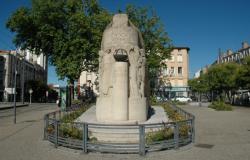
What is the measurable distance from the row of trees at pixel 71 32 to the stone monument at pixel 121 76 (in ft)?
58.0

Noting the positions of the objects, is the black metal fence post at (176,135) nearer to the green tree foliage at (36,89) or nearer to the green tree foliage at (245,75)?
the green tree foliage at (245,75)

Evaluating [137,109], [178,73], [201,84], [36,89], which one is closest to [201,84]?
[201,84]

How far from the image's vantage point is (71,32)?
33938mm

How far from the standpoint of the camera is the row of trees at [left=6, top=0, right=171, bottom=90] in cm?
3225

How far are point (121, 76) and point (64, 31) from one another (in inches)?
987

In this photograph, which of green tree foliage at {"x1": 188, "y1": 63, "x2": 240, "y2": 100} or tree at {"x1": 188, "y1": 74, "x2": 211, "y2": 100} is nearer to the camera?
green tree foliage at {"x1": 188, "y1": 63, "x2": 240, "y2": 100}

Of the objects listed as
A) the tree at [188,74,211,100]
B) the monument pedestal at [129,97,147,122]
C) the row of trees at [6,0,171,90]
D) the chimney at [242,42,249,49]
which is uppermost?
the chimney at [242,42,249,49]

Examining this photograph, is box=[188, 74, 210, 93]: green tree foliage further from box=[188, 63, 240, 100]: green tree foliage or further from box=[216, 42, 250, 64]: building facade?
box=[216, 42, 250, 64]: building facade

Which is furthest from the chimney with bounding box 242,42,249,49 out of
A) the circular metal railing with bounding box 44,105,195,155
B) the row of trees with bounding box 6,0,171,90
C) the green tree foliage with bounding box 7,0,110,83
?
the circular metal railing with bounding box 44,105,195,155

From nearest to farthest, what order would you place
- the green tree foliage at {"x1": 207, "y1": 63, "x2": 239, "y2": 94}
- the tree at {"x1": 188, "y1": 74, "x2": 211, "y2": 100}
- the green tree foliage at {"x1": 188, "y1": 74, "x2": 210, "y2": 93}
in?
the green tree foliage at {"x1": 207, "y1": 63, "x2": 239, "y2": 94}, the tree at {"x1": 188, "y1": 74, "x2": 211, "y2": 100}, the green tree foliage at {"x1": 188, "y1": 74, "x2": 210, "y2": 93}

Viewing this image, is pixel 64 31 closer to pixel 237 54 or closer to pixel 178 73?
pixel 178 73

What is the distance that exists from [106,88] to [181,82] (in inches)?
2472

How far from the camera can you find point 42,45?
37.2 m

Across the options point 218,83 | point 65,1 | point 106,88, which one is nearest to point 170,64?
point 218,83
